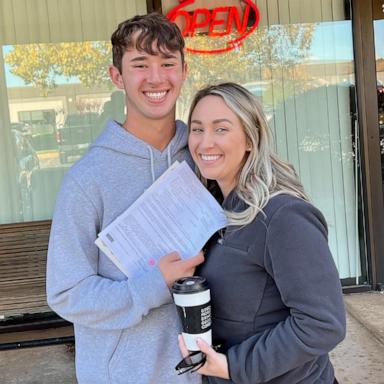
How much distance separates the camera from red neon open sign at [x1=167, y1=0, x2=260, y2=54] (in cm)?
425

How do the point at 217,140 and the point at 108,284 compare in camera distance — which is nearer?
the point at 108,284

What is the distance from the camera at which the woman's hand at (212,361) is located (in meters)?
1.29

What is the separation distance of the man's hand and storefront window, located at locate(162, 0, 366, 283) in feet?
10.5

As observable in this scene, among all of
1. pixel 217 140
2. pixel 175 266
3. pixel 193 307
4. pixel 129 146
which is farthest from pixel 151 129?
pixel 193 307

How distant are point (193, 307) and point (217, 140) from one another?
45cm

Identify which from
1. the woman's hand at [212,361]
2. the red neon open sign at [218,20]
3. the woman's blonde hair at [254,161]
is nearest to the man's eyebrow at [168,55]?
the woman's blonde hair at [254,161]

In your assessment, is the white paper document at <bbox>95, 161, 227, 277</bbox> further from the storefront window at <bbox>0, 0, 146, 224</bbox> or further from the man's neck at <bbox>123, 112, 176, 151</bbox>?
the storefront window at <bbox>0, 0, 146, 224</bbox>

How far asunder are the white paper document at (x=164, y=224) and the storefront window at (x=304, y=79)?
306cm

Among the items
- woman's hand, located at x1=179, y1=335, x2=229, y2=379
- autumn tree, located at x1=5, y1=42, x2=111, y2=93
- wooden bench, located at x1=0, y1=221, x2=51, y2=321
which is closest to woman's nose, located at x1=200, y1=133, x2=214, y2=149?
woman's hand, located at x1=179, y1=335, x2=229, y2=379

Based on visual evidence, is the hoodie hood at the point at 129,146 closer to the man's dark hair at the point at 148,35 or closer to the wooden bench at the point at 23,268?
the man's dark hair at the point at 148,35

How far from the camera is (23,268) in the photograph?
13.1 feet

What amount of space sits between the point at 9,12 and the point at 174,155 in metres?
3.32

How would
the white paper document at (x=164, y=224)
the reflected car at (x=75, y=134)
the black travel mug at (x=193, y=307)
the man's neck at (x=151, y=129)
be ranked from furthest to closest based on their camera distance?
the reflected car at (x=75, y=134) → the man's neck at (x=151, y=129) → the white paper document at (x=164, y=224) → the black travel mug at (x=193, y=307)

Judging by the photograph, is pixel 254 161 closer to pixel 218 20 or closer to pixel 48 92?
pixel 218 20
